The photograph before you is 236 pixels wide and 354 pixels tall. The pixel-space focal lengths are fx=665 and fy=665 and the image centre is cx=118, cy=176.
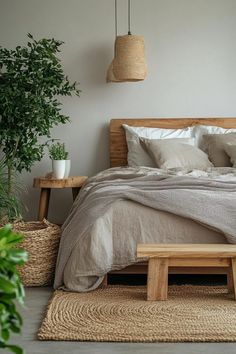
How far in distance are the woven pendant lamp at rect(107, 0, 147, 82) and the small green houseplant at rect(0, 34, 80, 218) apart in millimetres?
407

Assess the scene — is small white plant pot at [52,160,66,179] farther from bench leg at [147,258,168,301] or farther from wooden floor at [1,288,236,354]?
wooden floor at [1,288,236,354]

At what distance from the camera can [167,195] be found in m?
3.97

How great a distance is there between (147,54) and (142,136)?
785mm

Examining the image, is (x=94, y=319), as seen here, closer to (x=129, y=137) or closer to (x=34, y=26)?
(x=129, y=137)

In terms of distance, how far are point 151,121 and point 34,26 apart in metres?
1.35

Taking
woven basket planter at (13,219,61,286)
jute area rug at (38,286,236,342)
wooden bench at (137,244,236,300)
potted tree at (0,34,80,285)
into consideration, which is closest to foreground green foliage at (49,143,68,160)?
potted tree at (0,34,80,285)

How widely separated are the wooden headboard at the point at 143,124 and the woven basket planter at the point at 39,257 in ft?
5.85

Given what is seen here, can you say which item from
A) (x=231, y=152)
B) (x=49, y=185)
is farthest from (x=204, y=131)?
(x=49, y=185)

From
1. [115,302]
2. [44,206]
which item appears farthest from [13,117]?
[115,302]

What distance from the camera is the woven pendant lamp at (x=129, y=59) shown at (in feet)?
18.1

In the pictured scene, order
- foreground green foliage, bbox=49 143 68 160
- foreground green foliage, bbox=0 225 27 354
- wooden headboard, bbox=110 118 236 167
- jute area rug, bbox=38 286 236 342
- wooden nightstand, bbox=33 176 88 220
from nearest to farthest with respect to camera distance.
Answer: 1. foreground green foliage, bbox=0 225 27 354
2. jute area rug, bbox=38 286 236 342
3. wooden nightstand, bbox=33 176 88 220
4. foreground green foliage, bbox=49 143 68 160
5. wooden headboard, bbox=110 118 236 167

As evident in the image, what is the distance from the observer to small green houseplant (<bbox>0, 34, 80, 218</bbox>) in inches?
204

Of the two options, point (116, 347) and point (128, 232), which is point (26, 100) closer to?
point (128, 232)

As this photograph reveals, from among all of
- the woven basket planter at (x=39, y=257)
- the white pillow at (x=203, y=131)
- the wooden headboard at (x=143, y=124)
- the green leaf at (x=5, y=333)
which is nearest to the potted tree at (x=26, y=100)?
the wooden headboard at (x=143, y=124)
